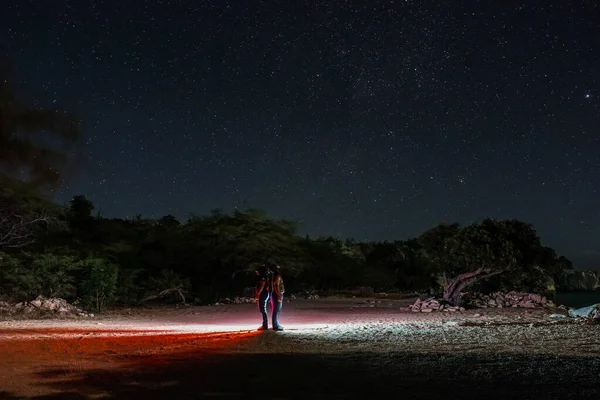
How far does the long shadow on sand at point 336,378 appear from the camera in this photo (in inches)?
326

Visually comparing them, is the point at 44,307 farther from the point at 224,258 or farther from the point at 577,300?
the point at 577,300

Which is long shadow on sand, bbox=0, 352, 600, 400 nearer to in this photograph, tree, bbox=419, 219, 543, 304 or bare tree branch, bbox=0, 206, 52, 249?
tree, bbox=419, 219, 543, 304

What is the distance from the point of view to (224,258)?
41.3m

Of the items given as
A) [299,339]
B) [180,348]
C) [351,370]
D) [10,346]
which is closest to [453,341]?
[299,339]

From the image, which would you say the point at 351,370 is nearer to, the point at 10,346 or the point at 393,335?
the point at 393,335

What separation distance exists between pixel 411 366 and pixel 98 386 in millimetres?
4835

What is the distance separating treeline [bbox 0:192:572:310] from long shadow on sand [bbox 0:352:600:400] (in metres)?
17.3

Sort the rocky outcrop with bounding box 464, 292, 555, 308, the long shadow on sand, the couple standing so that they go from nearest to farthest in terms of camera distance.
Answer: the long shadow on sand → the couple standing → the rocky outcrop with bounding box 464, 292, 555, 308

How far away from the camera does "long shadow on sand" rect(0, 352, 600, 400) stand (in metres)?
8.27

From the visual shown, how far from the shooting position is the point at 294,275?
42.6 meters

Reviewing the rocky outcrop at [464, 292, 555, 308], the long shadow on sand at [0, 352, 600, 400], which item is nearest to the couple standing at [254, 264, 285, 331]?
the long shadow on sand at [0, 352, 600, 400]

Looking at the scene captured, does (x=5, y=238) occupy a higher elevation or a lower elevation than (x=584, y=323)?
higher

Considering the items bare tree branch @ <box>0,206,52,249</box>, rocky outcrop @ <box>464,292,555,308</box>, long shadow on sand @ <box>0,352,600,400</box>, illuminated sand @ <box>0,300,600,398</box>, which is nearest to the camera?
long shadow on sand @ <box>0,352,600,400</box>

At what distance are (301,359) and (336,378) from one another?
7.03 ft
